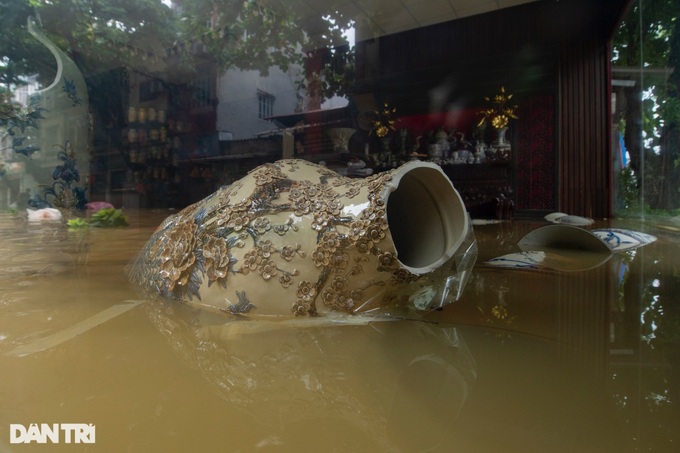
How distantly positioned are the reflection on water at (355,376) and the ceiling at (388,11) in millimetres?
3016

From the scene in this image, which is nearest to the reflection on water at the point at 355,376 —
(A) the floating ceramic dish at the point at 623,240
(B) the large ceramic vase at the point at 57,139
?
(A) the floating ceramic dish at the point at 623,240

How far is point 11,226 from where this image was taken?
3188mm

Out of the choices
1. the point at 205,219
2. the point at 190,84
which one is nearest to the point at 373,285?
the point at 205,219

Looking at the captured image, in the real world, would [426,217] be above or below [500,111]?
below

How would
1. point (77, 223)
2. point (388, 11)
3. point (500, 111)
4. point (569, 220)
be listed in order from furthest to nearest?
1. point (500, 111)
2. point (569, 220)
3. point (388, 11)
4. point (77, 223)

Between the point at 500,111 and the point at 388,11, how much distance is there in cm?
220

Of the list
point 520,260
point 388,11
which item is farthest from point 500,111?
point 520,260

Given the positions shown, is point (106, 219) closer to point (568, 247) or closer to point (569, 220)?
point (568, 247)

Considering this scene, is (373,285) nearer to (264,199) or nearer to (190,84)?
(264,199)

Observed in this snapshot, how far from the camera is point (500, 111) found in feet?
17.1

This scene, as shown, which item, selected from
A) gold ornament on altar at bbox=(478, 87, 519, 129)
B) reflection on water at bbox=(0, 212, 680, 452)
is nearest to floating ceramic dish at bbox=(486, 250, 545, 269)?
reflection on water at bbox=(0, 212, 680, 452)

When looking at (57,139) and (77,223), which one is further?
(77,223)

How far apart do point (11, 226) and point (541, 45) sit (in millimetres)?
6171

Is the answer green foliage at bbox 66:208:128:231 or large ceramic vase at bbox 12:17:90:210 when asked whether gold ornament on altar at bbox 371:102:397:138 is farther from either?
large ceramic vase at bbox 12:17:90:210
